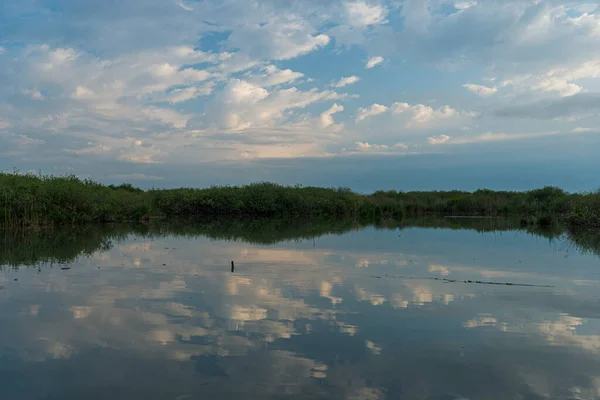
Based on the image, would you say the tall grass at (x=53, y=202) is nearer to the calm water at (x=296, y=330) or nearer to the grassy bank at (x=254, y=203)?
the grassy bank at (x=254, y=203)

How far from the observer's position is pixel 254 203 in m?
34.3

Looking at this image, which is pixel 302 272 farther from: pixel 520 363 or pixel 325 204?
pixel 325 204

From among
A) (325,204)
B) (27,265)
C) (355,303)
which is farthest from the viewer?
(325,204)

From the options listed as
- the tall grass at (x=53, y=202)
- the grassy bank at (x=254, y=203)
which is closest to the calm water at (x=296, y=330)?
the tall grass at (x=53, y=202)

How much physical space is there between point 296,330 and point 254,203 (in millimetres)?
28687

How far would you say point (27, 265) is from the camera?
34.1 ft

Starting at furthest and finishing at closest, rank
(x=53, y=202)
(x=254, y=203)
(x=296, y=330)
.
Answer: (x=254, y=203)
(x=53, y=202)
(x=296, y=330)

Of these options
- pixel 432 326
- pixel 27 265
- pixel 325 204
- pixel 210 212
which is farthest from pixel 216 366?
pixel 325 204

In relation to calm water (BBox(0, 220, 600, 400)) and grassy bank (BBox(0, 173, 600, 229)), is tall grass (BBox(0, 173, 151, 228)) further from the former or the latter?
calm water (BBox(0, 220, 600, 400))

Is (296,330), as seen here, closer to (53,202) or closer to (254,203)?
(53,202)

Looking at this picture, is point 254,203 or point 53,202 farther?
point 254,203

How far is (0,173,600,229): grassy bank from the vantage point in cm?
2062

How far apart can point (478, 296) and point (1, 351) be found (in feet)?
20.4

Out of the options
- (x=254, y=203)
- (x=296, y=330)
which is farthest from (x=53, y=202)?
(x=296, y=330)
